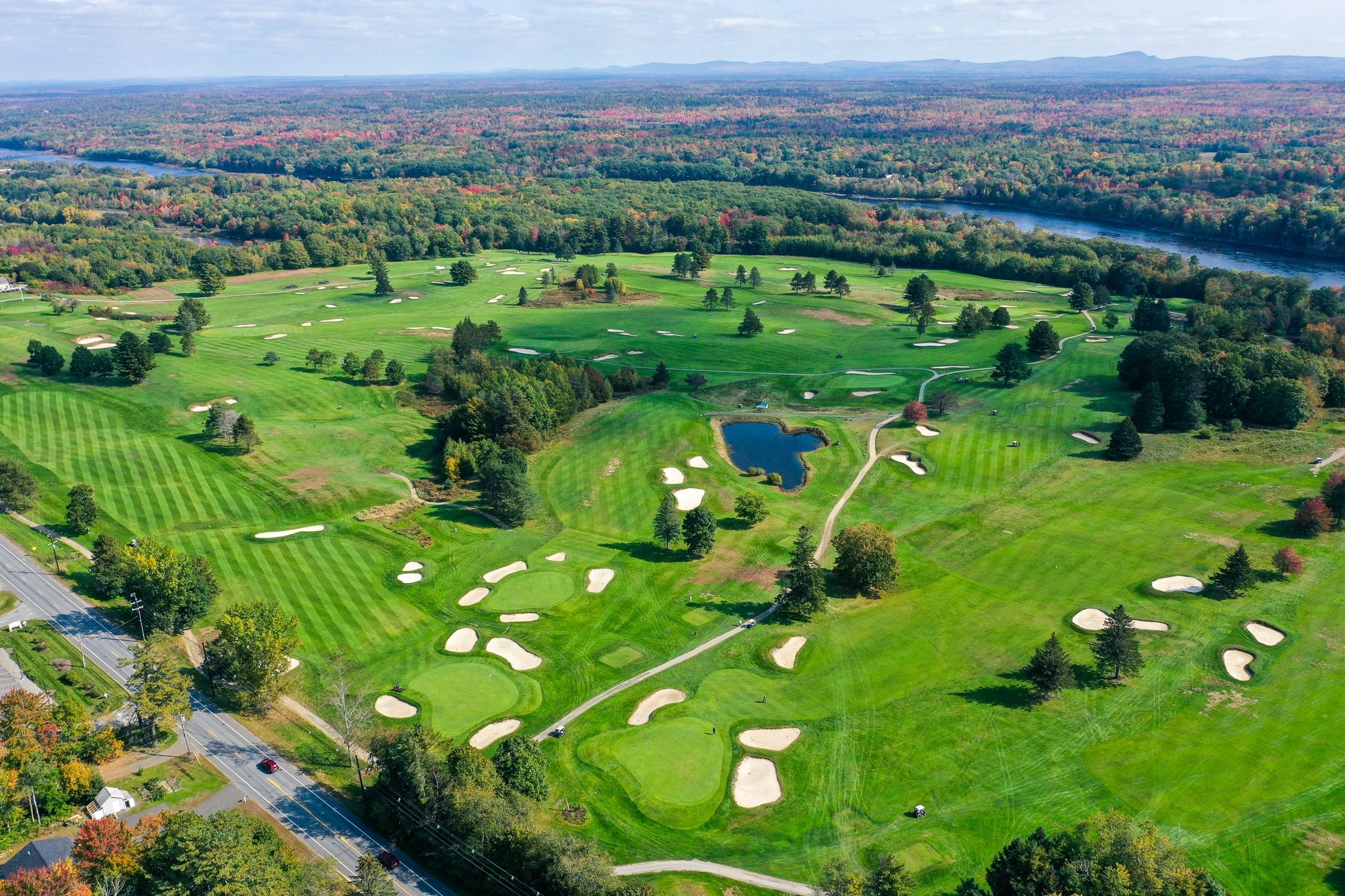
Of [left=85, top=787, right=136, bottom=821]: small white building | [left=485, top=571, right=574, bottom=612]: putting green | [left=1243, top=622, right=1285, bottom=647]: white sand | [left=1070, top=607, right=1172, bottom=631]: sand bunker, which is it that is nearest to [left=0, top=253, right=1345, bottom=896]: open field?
[left=485, top=571, right=574, bottom=612]: putting green

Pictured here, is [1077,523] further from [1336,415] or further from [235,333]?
[235,333]

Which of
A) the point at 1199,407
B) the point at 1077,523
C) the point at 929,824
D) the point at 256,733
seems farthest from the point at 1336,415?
the point at 256,733

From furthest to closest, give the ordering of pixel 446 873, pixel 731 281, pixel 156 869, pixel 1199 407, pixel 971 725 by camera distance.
Result: pixel 731 281 → pixel 1199 407 → pixel 971 725 → pixel 446 873 → pixel 156 869

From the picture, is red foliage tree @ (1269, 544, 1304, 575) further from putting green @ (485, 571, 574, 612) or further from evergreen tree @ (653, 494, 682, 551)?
putting green @ (485, 571, 574, 612)

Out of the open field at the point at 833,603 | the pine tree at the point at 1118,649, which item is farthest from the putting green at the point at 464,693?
the pine tree at the point at 1118,649

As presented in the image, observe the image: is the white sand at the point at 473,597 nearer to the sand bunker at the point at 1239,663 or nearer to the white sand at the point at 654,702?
the white sand at the point at 654,702

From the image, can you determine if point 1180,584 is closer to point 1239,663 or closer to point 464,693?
point 1239,663
